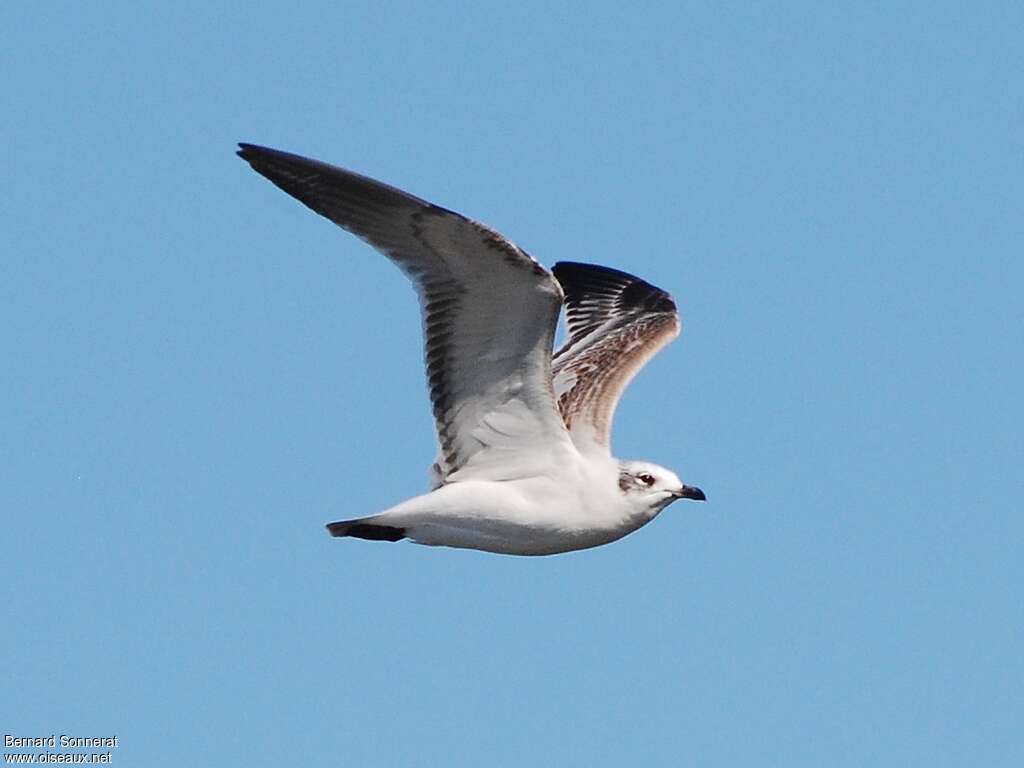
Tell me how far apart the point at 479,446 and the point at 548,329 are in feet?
4.88

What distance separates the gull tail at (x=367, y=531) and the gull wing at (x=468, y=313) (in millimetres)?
599

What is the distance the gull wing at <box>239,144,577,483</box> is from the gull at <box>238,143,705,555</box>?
0.03 ft

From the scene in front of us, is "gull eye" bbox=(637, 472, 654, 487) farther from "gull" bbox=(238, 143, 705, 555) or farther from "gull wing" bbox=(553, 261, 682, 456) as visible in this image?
"gull wing" bbox=(553, 261, 682, 456)

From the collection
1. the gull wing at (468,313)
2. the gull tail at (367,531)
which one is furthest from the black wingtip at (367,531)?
the gull wing at (468,313)

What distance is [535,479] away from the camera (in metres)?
15.3

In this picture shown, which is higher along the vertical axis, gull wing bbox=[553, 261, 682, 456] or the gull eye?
gull wing bbox=[553, 261, 682, 456]

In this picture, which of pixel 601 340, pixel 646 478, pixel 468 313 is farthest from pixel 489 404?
pixel 601 340

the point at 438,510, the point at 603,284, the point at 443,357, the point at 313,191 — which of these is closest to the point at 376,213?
the point at 313,191

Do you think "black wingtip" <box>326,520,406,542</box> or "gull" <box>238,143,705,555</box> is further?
"black wingtip" <box>326,520,406,542</box>

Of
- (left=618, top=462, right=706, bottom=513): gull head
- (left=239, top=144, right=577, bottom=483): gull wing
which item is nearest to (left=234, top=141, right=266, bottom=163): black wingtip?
(left=239, top=144, right=577, bottom=483): gull wing

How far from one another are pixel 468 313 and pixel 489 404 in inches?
40.3

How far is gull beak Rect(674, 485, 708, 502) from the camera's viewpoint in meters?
15.4

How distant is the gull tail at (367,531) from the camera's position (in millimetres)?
15445

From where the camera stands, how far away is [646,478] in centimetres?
1533
